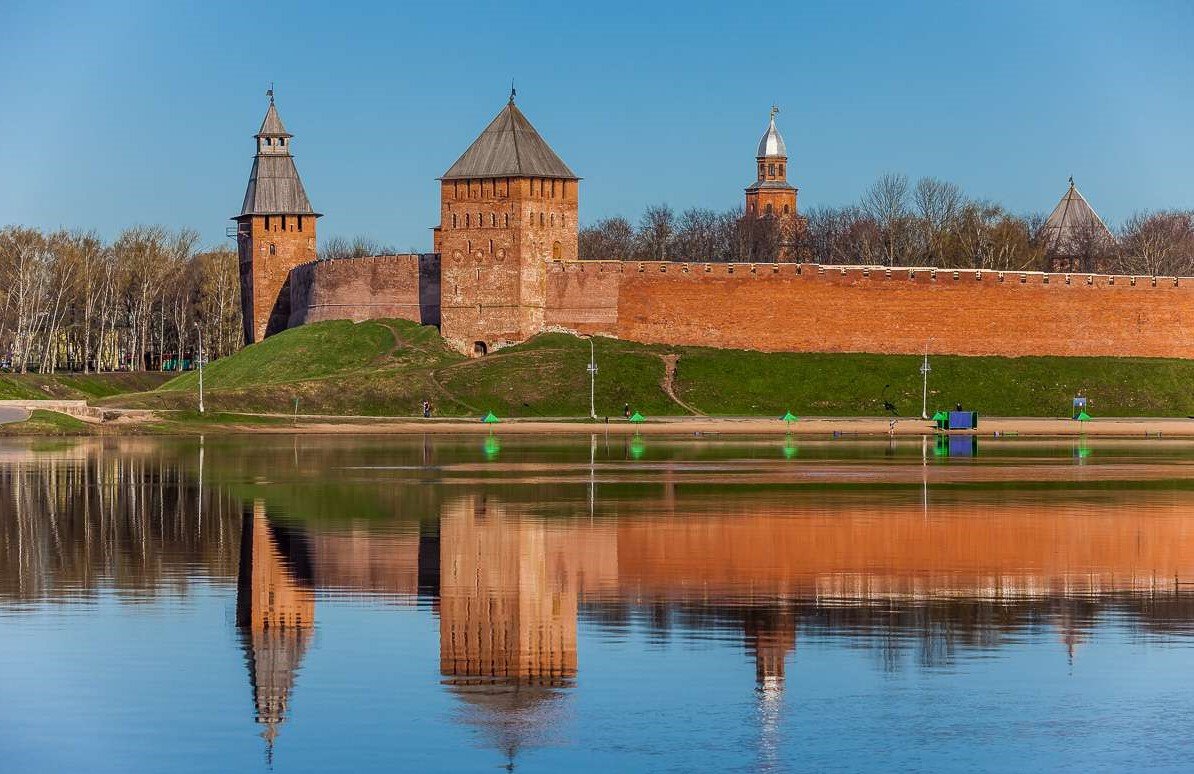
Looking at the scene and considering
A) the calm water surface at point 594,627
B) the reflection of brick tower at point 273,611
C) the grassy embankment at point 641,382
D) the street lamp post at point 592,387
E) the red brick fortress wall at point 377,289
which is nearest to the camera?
the calm water surface at point 594,627

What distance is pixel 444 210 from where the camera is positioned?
69000mm

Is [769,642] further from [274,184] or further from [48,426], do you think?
[274,184]

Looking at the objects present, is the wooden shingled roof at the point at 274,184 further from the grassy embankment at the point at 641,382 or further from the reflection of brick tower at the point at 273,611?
the reflection of brick tower at the point at 273,611

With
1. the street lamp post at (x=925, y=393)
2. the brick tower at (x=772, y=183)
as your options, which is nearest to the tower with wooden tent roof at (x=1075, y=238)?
the brick tower at (x=772, y=183)

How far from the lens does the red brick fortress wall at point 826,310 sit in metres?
68.5

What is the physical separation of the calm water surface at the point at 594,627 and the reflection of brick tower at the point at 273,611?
5cm

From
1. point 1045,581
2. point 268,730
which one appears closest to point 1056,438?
point 1045,581

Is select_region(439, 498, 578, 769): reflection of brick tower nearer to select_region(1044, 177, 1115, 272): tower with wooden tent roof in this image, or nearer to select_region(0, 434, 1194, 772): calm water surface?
select_region(0, 434, 1194, 772): calm water surface

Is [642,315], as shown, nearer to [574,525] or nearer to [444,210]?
[444,210]

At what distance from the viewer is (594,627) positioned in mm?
16719

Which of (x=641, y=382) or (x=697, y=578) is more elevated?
(x=641, y=382)

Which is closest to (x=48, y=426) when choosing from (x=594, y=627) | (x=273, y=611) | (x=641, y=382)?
(x=641, y=382)

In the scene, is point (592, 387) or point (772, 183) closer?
point (592, 387)

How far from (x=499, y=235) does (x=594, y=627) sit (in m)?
52.1
